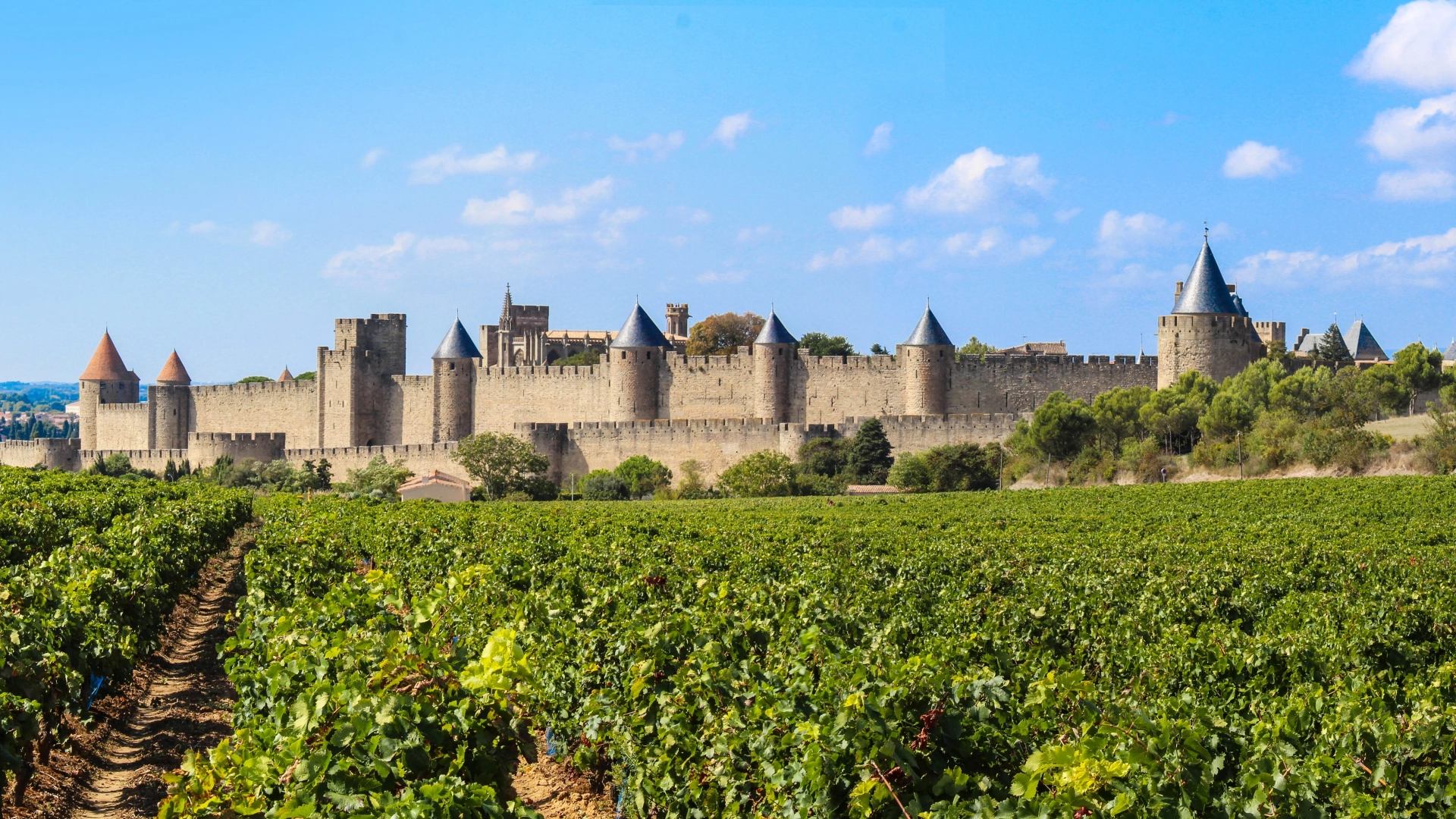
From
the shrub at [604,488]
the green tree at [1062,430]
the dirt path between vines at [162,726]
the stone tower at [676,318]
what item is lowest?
the dirt path between vines at [162,726]

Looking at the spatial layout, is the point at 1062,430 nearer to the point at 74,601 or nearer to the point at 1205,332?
the point at 1205,332

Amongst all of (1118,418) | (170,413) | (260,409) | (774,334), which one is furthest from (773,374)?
(170,413)

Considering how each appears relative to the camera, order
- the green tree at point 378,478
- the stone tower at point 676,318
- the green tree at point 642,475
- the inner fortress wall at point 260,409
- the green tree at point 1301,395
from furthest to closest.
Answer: the stone tower at point 676,318 → the inner fortress wall at point 260,409 → the green tree at point 642,475 → the green tree at point 378,478 → the green tree at point 1301,395

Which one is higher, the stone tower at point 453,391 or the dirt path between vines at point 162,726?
the stone tower at point 453,391

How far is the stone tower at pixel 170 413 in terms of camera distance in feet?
162

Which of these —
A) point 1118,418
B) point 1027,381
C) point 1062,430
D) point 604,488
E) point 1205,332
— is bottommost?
point 604,488

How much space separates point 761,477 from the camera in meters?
36.0

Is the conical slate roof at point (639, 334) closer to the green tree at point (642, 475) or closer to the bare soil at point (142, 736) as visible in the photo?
the green tree at point (642, 475)

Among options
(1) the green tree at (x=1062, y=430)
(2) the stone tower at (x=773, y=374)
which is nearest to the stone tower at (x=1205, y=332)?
(1) the green tree at (x=1062, y=430)

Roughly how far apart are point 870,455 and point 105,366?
1277 inches

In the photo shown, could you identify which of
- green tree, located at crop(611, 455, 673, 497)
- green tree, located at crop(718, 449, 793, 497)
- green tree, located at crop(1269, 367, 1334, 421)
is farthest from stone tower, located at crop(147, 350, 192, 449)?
green tree, located at crop(1269, 367, 1334, 421)

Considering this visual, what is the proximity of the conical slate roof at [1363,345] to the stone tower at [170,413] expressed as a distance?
44.7 meters

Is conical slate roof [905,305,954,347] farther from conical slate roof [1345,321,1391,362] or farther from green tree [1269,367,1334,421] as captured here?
conical slate roof [1345,321,1391,362]

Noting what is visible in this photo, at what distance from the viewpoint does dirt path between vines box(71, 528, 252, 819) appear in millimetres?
6922
